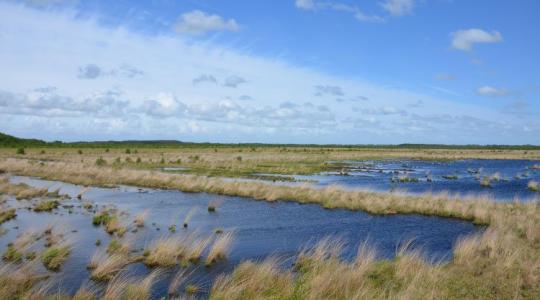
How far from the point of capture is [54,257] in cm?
1539

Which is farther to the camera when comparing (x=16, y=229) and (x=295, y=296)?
(x=16, y=229)

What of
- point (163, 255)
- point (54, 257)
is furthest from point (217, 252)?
point (54, 257)

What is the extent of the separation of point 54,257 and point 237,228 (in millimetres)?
9321

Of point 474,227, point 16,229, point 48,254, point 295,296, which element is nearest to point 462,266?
point 295,296

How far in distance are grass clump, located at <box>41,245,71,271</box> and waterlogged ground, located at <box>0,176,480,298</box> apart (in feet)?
0.83

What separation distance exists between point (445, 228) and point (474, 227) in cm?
167

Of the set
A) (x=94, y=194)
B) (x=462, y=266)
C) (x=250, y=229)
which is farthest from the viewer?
(x=94, y=194)

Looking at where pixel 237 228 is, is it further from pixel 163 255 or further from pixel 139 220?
pixel 163 255

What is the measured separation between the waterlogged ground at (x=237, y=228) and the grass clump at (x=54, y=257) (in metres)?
0.25

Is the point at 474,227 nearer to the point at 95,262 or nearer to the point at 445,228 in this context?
the point at 445,228

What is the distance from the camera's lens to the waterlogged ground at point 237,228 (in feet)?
51.8

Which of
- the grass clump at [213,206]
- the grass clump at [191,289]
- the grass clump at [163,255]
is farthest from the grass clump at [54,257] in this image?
the grass clump at [213,206]

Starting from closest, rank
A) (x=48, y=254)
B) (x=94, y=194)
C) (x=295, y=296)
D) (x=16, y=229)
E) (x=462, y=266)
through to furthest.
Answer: (x=295, y=296) < (x=462, y=266) < (x=48, y=254) < (x=16, y=229) < (x=94, y=194)

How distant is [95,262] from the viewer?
15055 mm
